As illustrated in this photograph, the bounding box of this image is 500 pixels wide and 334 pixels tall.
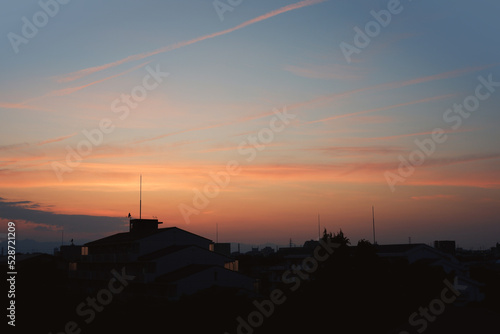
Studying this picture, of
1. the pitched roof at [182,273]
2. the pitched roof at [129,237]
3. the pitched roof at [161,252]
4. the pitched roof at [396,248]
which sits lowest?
the pitched roof at [182,273]

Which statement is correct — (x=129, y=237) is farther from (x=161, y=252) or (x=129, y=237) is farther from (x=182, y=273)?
(x=182, y=273)

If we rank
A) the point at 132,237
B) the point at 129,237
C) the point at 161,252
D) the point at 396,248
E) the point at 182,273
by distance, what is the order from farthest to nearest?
the point at 396,248 → the point at 129,237 → the point at 132,237 → the point at 161,252 → the point at 182,273

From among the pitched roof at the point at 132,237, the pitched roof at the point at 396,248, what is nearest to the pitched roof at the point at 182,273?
the pitched roof at the point at 132,237

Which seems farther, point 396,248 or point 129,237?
point 396,248

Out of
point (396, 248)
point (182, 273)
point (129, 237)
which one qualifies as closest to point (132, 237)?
point (129, 237)

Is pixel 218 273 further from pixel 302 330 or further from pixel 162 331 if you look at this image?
pixel 302 330

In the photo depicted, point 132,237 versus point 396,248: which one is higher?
point 132,237

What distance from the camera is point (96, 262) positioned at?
66625mm

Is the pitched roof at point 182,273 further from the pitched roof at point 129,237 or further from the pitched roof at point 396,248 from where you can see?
the pitched roof at point 396,248

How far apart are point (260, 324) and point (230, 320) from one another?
17.6 ft

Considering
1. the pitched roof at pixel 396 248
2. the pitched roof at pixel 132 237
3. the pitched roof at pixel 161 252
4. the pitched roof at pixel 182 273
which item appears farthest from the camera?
the pitched roof at pixel 396 248

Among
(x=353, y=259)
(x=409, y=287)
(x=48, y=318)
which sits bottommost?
(x=48, y=318)

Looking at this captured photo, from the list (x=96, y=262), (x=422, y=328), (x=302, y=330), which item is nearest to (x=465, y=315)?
(x=422, y=328)

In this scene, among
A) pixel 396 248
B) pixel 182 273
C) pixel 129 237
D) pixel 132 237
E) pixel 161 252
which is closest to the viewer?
pixel 182 273
